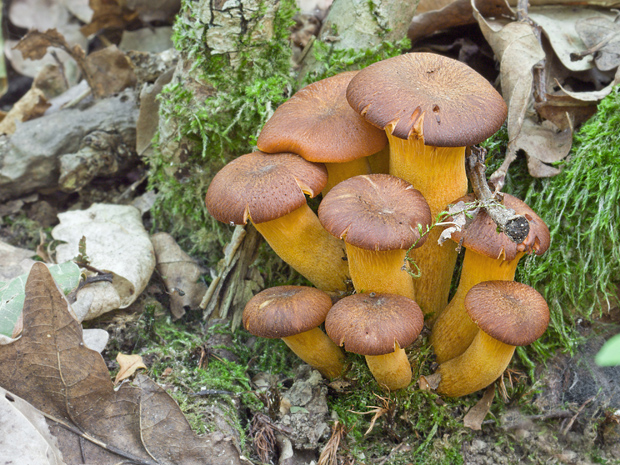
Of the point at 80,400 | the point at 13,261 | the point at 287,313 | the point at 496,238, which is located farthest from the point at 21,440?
the point at 496,238

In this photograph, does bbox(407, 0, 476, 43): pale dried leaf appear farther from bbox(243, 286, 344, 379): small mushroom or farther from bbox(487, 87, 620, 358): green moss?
bbox(243, 286, 344, 379): small mushroom

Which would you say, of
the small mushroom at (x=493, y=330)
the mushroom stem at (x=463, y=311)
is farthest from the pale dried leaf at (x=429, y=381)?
the mushroom stem at (x=463, y=311)

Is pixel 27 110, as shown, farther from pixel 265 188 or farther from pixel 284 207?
pixel 284 207

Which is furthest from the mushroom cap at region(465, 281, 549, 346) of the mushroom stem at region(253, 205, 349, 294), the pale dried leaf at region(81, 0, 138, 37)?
the pale dried leaf at region(81, 0, 138, 37)

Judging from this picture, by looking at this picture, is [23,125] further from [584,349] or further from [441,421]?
[584,349]

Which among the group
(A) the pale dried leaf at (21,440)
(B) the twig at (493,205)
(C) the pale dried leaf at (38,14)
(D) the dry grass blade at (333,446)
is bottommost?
(D) the dry grass blade at (333,446)

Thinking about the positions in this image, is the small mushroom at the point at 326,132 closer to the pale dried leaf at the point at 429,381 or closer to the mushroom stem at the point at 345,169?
the mushroom stem at the point at 345,169
